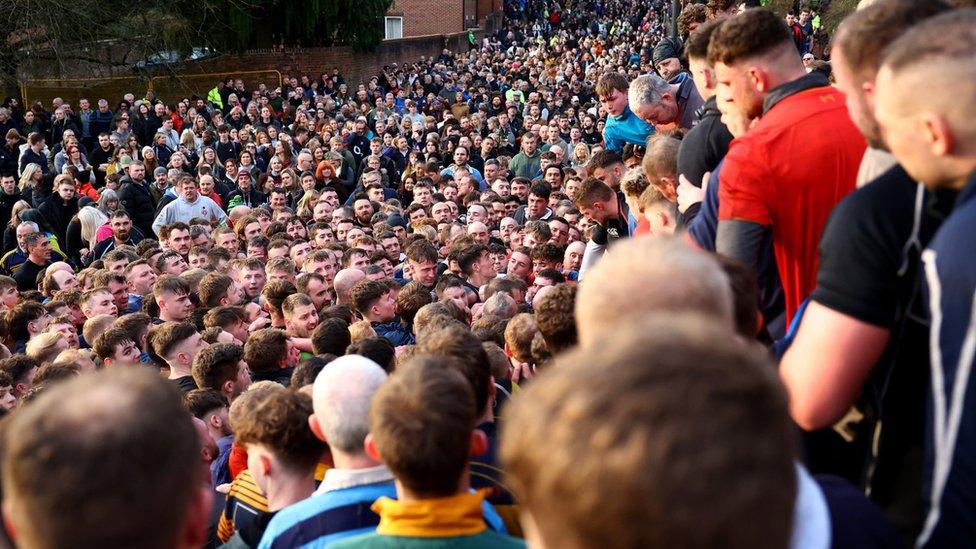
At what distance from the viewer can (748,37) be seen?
3.44 m

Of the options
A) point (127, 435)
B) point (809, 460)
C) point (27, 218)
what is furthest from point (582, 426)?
point (27, 218)

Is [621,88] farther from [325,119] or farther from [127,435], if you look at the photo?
[325,119]

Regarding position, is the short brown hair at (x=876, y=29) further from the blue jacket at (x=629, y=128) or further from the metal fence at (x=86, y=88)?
the metal fence at (x=86, y=88)

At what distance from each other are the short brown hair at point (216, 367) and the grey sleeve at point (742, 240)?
3.18 m

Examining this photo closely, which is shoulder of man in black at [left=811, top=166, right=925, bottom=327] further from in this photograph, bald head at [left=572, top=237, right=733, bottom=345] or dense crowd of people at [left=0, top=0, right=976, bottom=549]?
bald head at [left=572, top=237, right=733, bottom=345]

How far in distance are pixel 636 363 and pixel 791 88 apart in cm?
255

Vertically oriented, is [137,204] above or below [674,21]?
below

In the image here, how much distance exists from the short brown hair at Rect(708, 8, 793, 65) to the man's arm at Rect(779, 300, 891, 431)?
1.52m

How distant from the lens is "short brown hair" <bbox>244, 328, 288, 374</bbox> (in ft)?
18.0

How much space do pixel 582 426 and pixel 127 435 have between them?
0.83m

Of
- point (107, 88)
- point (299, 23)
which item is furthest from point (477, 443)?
point (299, 23)

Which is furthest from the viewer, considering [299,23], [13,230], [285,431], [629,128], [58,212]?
[299,23]

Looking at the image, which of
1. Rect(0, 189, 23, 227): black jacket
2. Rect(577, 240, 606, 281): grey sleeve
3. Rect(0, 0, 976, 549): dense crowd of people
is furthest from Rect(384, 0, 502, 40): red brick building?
Rect(577, 240, 606, 281): grey sleeve

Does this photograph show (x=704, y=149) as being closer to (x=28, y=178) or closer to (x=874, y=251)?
(x=874, y=251)
